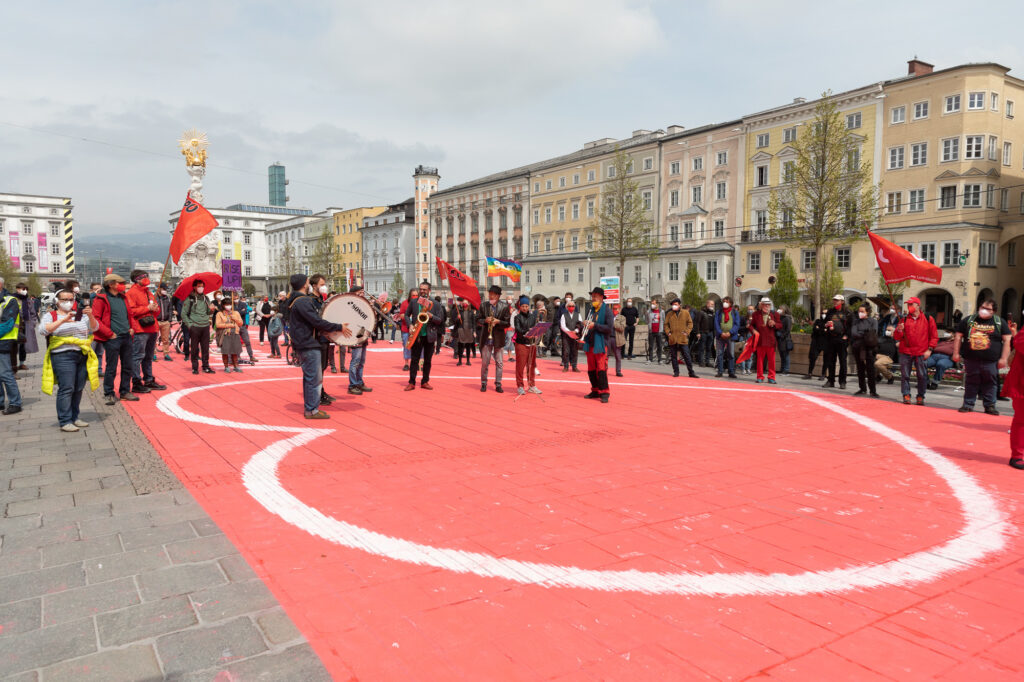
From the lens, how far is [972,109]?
4069cm

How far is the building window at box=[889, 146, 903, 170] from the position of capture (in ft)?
144

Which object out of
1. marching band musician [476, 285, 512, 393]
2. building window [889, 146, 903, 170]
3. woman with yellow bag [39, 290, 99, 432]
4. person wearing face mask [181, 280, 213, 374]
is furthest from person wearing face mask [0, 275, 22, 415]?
building window [889, 146, 903, 170]

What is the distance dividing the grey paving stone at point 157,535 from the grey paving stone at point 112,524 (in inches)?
4.3

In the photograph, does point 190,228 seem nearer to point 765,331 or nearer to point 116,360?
point 116,360

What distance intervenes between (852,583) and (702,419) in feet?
19.3

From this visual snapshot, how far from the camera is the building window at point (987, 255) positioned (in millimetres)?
40969

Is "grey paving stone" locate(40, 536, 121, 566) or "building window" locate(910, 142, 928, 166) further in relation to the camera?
"building window" locate(910, 142, 928, 166)

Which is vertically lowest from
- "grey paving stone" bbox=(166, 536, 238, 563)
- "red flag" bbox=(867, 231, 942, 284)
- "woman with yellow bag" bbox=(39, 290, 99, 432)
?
"grey paving stone" bbox=(166, 536, 238, 563)

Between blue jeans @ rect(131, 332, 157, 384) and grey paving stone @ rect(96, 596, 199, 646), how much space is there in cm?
869

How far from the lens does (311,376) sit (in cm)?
929

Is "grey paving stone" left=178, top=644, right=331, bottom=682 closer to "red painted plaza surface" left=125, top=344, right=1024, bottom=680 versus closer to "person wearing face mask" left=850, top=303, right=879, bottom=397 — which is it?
"red painted plaza surface" left=125, top=344, right=1024, bottom=680

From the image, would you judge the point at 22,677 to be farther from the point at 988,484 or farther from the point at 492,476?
the point at 988,484

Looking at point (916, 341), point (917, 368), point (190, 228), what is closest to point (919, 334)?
point (916, 341)

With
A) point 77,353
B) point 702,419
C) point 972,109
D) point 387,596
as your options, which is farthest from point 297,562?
point 972,109
